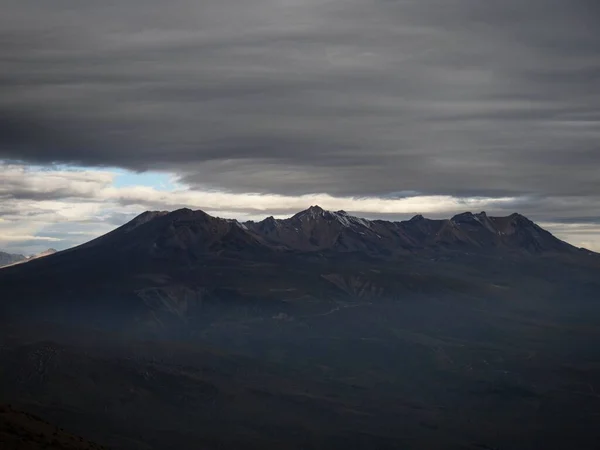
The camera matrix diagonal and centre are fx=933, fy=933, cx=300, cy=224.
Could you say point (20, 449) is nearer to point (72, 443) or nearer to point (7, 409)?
point (72, 443)

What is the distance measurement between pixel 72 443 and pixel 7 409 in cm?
2139

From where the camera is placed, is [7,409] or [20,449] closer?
[20,449]

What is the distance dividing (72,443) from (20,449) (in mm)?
14669

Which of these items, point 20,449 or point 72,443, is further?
point 72,443

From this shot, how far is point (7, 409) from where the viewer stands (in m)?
199

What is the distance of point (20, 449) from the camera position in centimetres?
17375

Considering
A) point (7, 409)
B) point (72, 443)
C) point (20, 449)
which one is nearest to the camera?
point (20, 449)

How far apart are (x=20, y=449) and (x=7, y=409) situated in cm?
2752

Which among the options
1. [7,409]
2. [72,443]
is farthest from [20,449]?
[7,409]

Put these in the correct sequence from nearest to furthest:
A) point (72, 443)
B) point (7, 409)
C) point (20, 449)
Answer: point (20, 449) < point (72, 443) < point (7, 409)

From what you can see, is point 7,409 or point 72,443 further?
point 7,409
